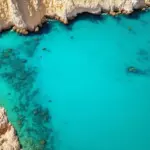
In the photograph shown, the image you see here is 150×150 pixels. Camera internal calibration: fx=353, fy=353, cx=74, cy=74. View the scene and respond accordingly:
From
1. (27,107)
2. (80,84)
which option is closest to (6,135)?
(27,107)

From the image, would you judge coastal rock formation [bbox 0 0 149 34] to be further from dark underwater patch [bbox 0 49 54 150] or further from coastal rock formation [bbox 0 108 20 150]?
coastal rock formation [bbox 0 108 20 150]

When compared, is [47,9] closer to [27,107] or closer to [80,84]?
[80,84]

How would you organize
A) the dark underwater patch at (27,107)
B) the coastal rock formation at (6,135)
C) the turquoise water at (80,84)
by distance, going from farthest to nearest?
the turquoise water at (80,84) → the dark underwater patch at (27,107) → the coastal rock formation at (6,135)

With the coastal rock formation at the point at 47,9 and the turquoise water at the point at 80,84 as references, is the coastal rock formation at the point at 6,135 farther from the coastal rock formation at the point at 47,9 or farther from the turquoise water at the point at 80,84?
the coastal rock formation at the point at 47,9

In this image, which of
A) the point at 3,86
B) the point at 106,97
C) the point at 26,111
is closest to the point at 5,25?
the point at 3,86

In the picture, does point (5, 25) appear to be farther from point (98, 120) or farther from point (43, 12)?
point (98, 120)

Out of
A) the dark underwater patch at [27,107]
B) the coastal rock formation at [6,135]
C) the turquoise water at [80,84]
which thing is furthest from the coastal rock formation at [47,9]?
the coastal rock formation at [6,135]

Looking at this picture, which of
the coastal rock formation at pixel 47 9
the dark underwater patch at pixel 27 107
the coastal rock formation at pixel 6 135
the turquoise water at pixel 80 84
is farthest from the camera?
the coastal rock formation at pixel 47 9
